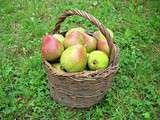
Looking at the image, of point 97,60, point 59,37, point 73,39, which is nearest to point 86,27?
point 59,37

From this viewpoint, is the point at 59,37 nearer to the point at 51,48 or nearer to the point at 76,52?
the point at 51,48

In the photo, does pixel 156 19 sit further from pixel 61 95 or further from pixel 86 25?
pixel 61 95

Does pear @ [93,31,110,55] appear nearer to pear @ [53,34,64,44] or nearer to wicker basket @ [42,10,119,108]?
wicker basket @ [42,10,119,108]

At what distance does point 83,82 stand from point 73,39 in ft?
1.32

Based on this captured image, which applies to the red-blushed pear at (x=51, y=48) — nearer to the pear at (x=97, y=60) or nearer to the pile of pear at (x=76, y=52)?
the pile of pear at (x=76, y=52)

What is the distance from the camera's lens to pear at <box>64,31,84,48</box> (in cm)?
305

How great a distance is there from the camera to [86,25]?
14.7 ft

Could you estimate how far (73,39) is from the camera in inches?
120

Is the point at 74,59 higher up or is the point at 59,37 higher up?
the point at 59,37

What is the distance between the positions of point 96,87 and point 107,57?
0.28m

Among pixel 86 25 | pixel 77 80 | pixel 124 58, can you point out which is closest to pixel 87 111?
pixel 77 80

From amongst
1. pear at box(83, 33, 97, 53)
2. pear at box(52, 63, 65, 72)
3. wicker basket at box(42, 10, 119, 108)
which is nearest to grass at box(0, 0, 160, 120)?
wicker basket at box(42, 10, 119, 108)

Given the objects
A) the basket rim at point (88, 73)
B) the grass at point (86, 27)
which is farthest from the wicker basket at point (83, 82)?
the grass at point (86, 27)

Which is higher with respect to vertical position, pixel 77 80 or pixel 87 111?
pixel 77 80
